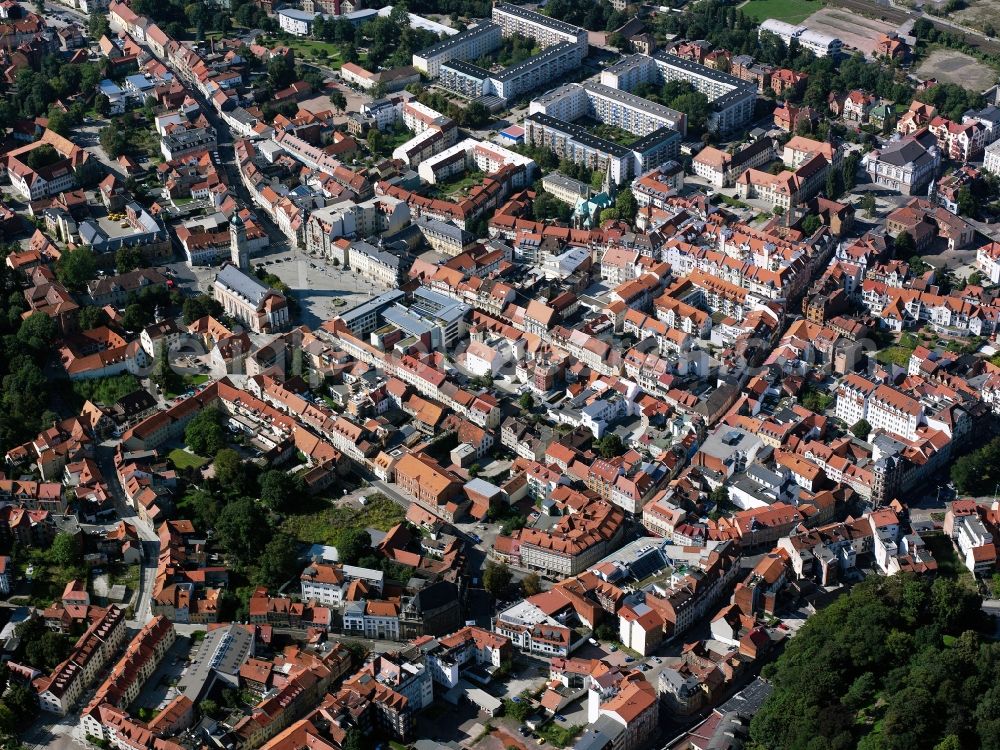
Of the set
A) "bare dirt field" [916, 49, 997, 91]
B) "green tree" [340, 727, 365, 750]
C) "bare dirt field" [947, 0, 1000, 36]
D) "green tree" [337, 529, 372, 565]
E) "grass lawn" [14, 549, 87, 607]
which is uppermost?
"bare dirt field" [947, 0, 1000, 36]

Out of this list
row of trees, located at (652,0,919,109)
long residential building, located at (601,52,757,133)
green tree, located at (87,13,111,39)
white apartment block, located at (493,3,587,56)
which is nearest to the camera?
long residential building, located at (601,52,757,133)

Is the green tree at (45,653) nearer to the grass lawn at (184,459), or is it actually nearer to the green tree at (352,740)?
the green tree at (352,740)

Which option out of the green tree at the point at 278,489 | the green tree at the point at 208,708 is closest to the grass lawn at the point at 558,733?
the green tree at the point at 208,708

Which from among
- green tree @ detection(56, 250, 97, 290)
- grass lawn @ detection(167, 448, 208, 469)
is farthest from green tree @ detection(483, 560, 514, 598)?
green tree @ detection(56, 250, 97, 290)

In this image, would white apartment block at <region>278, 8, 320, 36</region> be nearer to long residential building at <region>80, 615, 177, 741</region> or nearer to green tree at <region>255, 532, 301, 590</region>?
green tree at <region>255, 532, 301, 590</region>

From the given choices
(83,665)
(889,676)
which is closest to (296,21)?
(83,665)

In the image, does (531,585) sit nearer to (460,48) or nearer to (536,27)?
(460,48)
